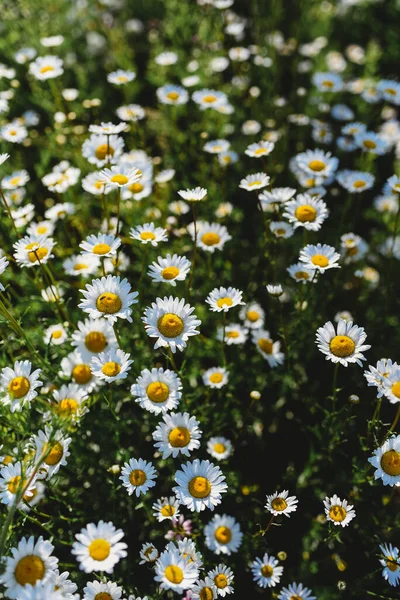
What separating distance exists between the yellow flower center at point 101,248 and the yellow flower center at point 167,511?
1.43 meters

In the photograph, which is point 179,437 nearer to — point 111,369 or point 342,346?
point 111,369

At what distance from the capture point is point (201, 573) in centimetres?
286

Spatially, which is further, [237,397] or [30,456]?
[237,397]

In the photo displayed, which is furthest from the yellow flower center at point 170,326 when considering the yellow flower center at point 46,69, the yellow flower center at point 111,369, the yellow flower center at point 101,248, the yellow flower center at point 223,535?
the yellow flower center at point 46,69

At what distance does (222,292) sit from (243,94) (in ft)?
11.1

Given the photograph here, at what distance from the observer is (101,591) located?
2.45 meters

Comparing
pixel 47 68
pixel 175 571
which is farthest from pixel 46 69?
pixel 175 571

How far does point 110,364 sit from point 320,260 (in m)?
1.37

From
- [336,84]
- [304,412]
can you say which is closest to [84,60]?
[336,84]

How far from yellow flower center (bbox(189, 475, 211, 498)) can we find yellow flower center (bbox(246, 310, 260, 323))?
130 cm

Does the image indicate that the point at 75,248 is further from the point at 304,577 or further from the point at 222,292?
the point at 304,577

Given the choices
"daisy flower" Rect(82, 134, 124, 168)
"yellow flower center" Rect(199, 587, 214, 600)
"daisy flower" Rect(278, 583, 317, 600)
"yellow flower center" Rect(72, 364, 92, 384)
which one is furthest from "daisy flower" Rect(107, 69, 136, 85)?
"daisy flower" Rect(278, 583, 317, 600)

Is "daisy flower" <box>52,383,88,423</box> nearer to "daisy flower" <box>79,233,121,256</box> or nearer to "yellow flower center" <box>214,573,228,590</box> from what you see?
"daisy flower" <box>79,233,121,256</box>

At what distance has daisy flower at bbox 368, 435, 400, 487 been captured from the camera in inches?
103
